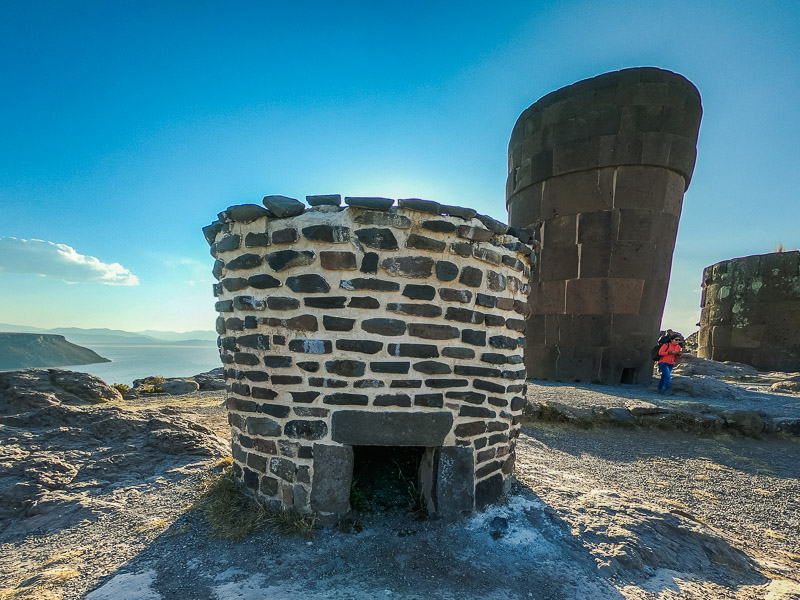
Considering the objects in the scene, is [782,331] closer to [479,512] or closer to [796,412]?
[796,412]

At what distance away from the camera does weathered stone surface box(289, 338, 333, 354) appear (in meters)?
3.05

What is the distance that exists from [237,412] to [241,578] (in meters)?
1.38

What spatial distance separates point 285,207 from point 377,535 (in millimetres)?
2732

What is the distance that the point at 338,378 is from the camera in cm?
305

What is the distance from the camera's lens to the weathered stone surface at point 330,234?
9.94 ft

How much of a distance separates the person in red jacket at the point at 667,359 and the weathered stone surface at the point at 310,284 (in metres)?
9.34

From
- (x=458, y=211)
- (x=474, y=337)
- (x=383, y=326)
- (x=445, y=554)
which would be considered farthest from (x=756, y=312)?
(x=383, y=326)

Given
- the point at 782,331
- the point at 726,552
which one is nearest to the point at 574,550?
the point at 726,552

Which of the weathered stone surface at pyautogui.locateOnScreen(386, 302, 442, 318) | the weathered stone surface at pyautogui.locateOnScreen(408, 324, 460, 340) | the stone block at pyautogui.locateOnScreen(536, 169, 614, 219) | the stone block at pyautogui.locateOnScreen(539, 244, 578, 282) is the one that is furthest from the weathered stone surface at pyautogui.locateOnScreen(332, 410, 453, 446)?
the stone block at pyautogui.locateOnScreen(536, 169, 614, 219)

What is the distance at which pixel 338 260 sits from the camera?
119 inches

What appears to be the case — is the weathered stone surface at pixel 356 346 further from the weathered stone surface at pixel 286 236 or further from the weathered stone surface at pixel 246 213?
the weathered stone surface at pixel 246 213

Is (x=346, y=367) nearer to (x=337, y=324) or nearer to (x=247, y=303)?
(x=337, y=324)

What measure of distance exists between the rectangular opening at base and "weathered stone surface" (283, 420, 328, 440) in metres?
0.58

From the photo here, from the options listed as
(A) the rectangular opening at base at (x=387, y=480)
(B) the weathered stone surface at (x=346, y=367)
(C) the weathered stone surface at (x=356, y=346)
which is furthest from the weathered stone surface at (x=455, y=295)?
(A) the rectangular opening at base at (x=387, y=480)
